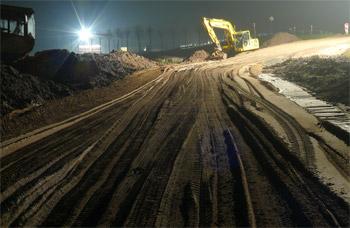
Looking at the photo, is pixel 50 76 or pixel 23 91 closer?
pixel 23 91

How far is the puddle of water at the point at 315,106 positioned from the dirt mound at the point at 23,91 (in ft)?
32.2

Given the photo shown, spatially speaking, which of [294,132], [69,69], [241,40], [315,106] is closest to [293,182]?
[294,132]

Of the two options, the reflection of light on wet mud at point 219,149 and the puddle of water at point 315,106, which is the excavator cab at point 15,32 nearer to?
the reflection of light on wet mud at point 219,149

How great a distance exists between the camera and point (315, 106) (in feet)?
29.5

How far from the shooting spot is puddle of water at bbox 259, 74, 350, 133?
7.43 meters

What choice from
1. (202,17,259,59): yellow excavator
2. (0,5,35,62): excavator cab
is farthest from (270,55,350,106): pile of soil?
(0,5,35,62): excavator cab

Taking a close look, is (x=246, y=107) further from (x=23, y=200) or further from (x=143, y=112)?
(x=23, y=200)

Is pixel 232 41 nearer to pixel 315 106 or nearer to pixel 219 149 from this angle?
pixel 315 106

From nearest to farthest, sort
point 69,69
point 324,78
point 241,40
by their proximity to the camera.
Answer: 1. point 324,78
2. point 69,69
3. point 241,40

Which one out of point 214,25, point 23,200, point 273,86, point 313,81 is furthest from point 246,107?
point 214,25

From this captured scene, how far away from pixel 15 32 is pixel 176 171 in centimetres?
1555

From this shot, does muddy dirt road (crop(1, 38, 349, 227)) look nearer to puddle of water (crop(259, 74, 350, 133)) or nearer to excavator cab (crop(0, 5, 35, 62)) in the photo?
puddle of water (crop(259, 74, 350, 133))

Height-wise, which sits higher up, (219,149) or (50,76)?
(50,76)

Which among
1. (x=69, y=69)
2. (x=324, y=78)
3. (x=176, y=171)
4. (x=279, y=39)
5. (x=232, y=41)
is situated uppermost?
(x=279, y=39)
